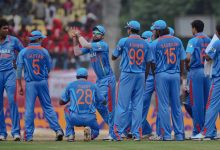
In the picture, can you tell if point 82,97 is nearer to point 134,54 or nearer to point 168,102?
point 134,54

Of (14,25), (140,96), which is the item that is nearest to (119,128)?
(140,96)

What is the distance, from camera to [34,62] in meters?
22.3

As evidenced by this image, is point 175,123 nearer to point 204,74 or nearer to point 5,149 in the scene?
point 204,74

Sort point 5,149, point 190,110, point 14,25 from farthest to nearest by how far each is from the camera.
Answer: point 14,25 → point 190,110 → point 5,149

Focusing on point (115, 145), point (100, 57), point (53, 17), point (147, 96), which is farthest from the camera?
point (53, 17)

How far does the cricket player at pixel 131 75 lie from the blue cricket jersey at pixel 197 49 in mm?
1056

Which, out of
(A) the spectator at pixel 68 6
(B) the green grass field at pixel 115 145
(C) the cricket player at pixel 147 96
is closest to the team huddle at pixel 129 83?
(C) the cricket player at pixel 147 96

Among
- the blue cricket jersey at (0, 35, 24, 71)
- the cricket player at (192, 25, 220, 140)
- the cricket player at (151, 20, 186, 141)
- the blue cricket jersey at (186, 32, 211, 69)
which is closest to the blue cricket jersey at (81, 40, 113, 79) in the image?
the cricket player at (151, 20, 186, 141)

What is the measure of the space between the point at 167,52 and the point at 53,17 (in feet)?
62.3

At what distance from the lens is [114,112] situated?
74.4 ft

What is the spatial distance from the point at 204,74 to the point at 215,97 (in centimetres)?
81

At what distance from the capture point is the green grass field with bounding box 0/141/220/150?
19281 millimetres

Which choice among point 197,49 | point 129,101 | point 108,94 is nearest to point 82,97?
point 129,101

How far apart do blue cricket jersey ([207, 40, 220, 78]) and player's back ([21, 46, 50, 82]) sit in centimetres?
370
